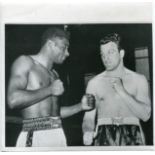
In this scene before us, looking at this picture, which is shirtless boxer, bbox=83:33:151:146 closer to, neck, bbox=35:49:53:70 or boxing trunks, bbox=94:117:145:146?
boxing trunks, bbox=94:117:145:146

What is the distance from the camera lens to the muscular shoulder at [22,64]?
756 mm

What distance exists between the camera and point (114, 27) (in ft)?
2.55

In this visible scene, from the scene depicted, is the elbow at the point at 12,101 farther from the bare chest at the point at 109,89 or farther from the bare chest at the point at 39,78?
the bare chest at the point at 109,89

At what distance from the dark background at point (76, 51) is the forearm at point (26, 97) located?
0.8 inches

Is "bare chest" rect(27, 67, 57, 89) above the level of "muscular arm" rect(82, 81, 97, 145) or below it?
above

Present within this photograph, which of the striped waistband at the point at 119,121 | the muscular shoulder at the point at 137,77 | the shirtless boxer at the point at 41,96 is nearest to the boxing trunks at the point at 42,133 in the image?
the shirtless boxer at the point at 41,96

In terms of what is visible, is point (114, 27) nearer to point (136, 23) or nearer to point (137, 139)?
point (136, 23)

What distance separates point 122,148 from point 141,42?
0.27 metres

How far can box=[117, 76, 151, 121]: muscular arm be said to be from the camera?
2.50 ft

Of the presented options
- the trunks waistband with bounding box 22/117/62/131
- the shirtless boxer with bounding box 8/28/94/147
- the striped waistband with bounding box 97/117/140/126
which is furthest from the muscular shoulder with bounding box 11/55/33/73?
the striped waistband with bounding box 97/117/140/126

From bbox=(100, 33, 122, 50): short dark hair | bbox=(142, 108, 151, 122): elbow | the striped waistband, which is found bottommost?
the striped waistband

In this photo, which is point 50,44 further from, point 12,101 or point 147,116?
point 147,116

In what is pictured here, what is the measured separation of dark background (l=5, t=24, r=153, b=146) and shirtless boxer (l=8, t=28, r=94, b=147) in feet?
0.05

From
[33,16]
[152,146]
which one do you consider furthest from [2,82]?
[152,146]
